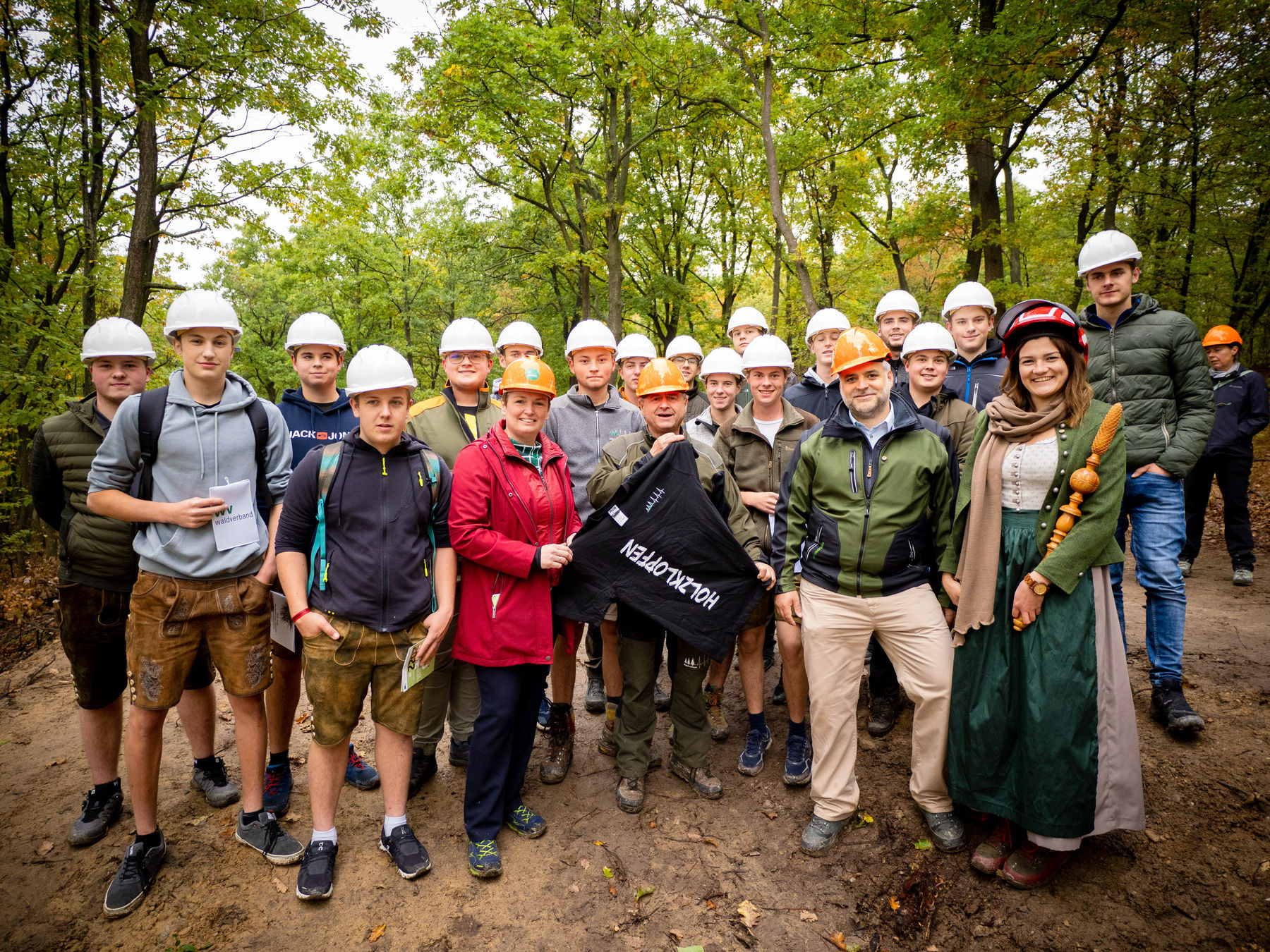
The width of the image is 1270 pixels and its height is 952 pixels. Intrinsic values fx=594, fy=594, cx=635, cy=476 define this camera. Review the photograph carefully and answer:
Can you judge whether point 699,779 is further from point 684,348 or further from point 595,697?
point 684,348

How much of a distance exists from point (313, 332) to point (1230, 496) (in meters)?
10.3

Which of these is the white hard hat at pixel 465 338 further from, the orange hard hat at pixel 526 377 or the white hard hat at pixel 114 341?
the white hard hat at pixel 114 341

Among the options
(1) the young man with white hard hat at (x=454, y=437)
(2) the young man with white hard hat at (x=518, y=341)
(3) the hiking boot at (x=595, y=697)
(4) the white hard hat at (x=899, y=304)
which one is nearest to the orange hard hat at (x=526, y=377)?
(1) the young man with white hard hat at (x=454, y=437)

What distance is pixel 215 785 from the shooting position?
3.96 m

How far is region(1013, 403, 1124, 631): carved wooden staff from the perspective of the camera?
285 cm

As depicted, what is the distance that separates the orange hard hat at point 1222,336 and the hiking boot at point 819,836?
822 cm

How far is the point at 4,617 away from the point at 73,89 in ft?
24.0

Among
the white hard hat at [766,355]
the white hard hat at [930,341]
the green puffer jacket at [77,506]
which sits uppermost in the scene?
the white hard hat at [930,341]

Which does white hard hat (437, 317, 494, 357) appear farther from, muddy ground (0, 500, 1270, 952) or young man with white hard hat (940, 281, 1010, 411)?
young man with white hard hat (940, 281, 1010, 411)

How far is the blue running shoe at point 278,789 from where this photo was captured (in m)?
3.81

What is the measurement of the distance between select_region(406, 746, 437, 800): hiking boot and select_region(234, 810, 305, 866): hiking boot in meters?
0.74

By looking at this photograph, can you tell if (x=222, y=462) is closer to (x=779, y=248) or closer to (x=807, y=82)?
(x=807, y=82)

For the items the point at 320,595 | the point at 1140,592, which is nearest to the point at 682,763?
the point at 320,595

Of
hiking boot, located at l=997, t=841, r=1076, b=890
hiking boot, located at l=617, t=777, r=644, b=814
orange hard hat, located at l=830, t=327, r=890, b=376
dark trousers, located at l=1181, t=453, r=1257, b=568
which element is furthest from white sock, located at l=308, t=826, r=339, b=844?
dark trousers, located at l=1181, t=453, r=1257, b=568
